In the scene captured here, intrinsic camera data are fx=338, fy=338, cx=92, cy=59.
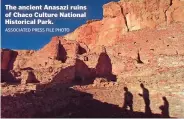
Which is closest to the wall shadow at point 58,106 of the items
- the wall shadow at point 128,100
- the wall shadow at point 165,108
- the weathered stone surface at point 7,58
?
the wall shadow at point 165,108

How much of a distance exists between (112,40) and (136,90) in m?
19.0

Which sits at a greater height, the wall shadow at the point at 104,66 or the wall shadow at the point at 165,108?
the wall shadow at the point at 104,66

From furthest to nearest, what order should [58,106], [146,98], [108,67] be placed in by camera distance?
[108,67] → [146,98] → [58,106]

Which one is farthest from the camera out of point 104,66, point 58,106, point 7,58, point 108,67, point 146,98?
point 7,58

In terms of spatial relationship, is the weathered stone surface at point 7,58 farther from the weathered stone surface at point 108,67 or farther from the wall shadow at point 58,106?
the wall shadow at point 58,106

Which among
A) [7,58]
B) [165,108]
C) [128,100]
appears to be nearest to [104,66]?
[128,100]

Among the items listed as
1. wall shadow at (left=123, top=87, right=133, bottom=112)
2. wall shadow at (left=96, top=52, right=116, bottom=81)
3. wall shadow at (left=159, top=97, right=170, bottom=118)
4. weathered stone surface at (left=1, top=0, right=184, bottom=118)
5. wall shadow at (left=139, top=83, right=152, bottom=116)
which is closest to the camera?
weathered stone surface at (left=1, top=0, right=184, bottom=118)

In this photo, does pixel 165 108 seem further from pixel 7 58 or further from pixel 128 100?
pixel 7 58

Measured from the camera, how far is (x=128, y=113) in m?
20.9

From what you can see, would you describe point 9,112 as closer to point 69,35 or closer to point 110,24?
point 110,24

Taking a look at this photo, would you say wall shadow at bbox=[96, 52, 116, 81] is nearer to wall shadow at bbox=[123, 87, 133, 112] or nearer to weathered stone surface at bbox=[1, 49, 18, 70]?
wall shadow at bbox=[123, 87, 133, 112]

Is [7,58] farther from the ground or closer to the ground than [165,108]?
farther from the ground

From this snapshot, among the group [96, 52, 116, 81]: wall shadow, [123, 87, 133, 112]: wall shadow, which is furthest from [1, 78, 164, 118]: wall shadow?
[96, 52, 116, 81]: wall shadow

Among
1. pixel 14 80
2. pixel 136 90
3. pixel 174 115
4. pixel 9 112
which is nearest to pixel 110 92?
pixel 136 90
